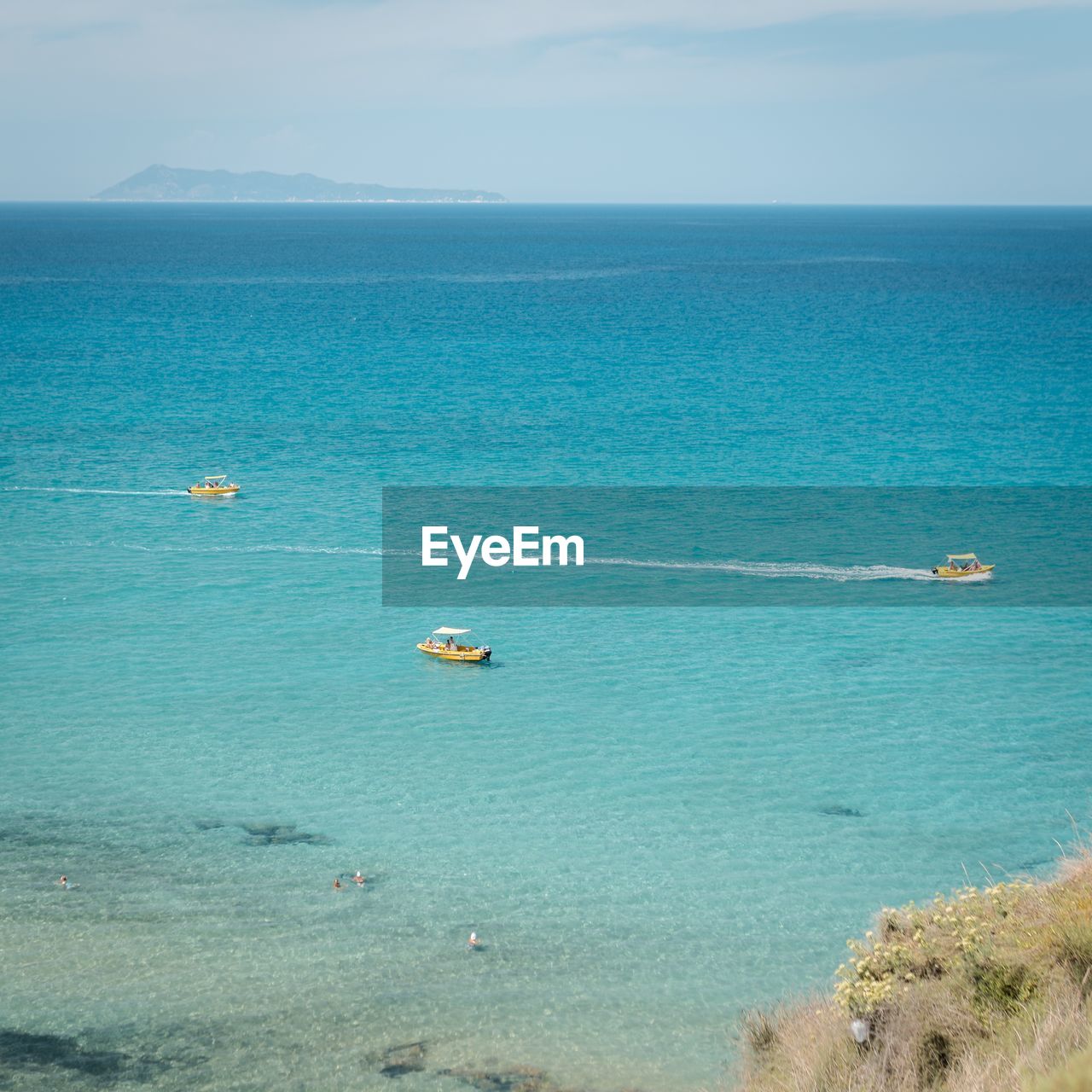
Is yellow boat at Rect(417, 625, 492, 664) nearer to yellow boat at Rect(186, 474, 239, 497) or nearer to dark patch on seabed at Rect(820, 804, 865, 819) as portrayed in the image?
dark patch on seabed at Rect(820, 804, 865, 819)

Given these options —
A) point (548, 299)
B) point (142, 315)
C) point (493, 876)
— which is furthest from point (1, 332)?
point (493, 876)

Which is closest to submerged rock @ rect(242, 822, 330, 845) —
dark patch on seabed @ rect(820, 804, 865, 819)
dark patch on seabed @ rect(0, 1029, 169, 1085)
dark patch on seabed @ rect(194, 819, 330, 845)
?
dark patch on seabed @ rect(194, 819, 330, 845)

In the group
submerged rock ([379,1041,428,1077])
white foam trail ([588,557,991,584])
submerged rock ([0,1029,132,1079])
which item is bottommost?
submerged rock ([379,1041,428,1077])

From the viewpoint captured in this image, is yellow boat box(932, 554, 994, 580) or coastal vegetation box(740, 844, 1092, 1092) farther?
yellow boat box(932, 554, 994, 580)

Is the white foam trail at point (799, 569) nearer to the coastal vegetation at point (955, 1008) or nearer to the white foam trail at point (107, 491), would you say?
the white foam trail at point (107, 491)

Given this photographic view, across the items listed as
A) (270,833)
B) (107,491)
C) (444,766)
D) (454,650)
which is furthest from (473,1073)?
(107,491)

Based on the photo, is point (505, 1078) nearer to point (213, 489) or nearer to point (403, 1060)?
point (403, 1060)

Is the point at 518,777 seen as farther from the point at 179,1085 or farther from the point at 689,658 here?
the point at 179,1085

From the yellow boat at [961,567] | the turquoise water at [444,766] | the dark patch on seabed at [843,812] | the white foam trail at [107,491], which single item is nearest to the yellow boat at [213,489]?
the white foam trail at [107,491]
